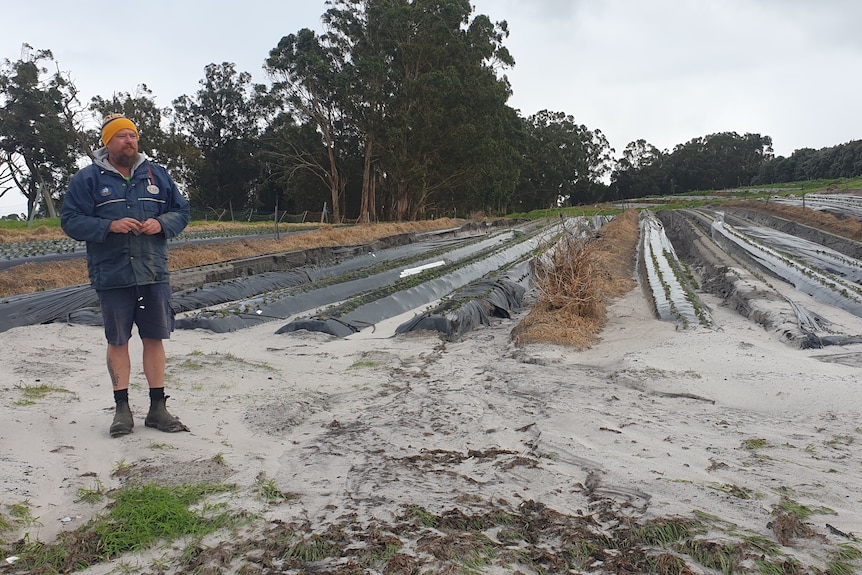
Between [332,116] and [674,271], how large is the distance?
2597cm

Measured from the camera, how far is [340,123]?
36.3 metres

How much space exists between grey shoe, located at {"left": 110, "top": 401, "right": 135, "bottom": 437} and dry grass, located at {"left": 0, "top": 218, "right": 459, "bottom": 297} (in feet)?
23.4

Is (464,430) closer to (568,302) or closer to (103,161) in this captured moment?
(103,161)

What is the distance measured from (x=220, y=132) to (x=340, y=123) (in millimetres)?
12274

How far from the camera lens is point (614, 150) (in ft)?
246

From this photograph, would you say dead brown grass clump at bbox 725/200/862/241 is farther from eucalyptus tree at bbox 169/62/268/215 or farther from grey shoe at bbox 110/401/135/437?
eucalyptus tree at bbox 169/62/268/215

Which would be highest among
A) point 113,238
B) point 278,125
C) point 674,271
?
point 278,125

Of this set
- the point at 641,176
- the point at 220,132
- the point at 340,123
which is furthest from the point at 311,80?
the point at 641,176

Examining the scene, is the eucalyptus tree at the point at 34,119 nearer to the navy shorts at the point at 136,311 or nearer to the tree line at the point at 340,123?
the tree line at the point at 340,123

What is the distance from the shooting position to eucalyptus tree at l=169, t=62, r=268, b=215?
42750mm

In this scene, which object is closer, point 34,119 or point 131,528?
point 131,528

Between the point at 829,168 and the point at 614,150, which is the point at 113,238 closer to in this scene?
the point at 829,168

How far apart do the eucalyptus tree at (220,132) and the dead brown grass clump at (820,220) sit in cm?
3168

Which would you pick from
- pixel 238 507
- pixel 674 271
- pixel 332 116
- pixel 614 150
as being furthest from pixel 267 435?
pixel 614 150
